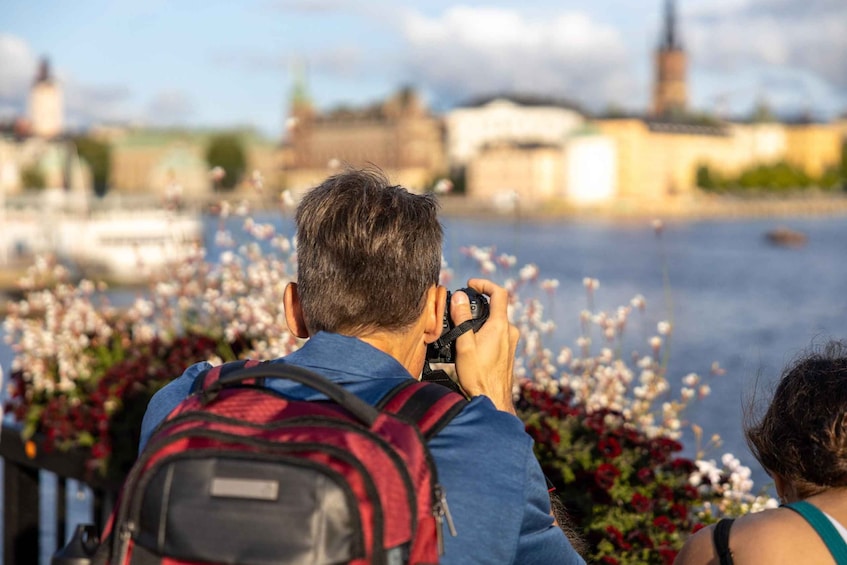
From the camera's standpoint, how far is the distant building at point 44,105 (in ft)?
356

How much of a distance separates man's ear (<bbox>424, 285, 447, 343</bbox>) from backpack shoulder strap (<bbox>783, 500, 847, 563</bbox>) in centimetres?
44

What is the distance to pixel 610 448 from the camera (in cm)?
A: 255

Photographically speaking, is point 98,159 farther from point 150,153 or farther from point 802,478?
point 802,478

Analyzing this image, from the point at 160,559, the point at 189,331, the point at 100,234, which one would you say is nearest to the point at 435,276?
the point at 160,559

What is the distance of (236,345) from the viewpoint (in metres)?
3.74

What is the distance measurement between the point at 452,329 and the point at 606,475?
1.00 meters

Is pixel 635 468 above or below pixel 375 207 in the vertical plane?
below

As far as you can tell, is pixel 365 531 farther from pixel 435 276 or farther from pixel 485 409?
pixel 435 276

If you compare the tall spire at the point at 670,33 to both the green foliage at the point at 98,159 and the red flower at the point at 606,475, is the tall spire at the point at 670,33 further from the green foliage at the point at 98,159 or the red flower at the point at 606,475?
the red flower at the point at 606,475

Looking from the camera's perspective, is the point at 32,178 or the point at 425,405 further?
the point at 32,178

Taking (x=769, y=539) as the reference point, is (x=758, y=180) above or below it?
below

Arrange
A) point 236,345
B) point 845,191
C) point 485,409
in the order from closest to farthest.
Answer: point 485,409, point 236,345, point 845,191

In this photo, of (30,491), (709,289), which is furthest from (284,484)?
(709,289)

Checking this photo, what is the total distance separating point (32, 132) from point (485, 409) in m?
111
